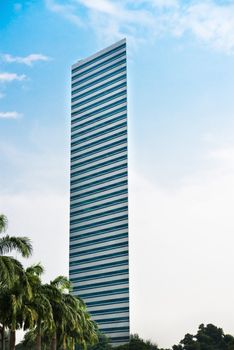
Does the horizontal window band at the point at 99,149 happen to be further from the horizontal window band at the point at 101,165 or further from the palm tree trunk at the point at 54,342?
the palm tree trunk at the point at 54,342

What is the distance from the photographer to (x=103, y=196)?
7136 inches

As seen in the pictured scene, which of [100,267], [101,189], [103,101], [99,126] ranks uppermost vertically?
[103,101]

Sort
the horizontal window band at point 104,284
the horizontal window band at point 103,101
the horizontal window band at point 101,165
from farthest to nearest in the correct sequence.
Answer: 1. the horizontal window band at point 103,101
2. the horizontal window band at point 101,165
3. the horizontal window band at point 104,284

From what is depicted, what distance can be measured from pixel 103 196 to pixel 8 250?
137 meters

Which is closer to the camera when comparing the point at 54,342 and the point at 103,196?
the point at 54,342

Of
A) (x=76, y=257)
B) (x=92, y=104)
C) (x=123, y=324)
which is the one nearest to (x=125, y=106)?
(x=92, y=104)

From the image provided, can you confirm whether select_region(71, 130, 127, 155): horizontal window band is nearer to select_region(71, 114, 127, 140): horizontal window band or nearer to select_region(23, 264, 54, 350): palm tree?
select_region(71, 114, 127, 140): horizontal window band

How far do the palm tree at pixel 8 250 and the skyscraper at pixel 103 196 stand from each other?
414 feet

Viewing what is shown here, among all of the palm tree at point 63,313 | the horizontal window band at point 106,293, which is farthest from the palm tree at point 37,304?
the horizontal window band at point 106,293

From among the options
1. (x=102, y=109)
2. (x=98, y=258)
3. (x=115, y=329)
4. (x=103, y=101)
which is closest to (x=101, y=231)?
(x=98, y=258)

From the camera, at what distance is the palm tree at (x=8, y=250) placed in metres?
42.6

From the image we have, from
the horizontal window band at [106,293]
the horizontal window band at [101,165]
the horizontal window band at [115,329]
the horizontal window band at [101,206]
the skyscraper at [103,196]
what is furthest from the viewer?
the horizontal window band at [101,165]

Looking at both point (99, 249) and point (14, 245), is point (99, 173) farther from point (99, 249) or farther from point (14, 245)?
point (14, 245)

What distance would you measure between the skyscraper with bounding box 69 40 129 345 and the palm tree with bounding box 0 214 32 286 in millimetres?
126201
